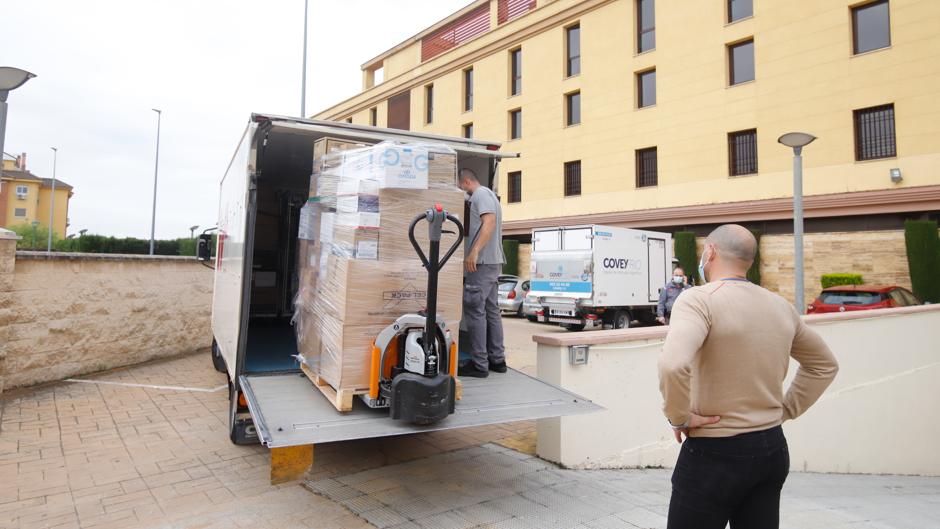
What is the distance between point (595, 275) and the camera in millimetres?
14477

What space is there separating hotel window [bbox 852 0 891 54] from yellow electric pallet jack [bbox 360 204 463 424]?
20094 millimetres

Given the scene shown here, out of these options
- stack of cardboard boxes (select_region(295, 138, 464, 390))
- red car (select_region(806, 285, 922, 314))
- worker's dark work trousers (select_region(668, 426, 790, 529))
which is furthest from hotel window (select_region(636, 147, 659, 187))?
worker's dark work trousers (select_region(668, 426, 790, 529))

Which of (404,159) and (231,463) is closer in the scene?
(404,159)

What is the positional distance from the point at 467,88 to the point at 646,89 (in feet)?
35.1

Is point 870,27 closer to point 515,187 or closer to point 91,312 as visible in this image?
point 515,187

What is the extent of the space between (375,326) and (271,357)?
2.72 metres

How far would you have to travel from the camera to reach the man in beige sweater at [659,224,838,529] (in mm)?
2158

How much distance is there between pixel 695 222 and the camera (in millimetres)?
20672

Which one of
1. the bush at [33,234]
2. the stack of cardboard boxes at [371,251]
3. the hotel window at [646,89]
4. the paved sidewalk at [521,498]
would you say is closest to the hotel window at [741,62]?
the hotel window at [646,89]

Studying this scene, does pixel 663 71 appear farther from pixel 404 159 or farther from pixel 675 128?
pixel 404 159

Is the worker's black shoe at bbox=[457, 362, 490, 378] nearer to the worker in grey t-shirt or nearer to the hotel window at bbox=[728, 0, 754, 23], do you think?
the worker in grey t-shirt

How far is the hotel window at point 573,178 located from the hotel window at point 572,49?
13.8 feet

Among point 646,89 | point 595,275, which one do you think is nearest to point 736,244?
point 595,275

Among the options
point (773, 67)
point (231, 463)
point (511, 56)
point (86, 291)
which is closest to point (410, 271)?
point (231, 463)
